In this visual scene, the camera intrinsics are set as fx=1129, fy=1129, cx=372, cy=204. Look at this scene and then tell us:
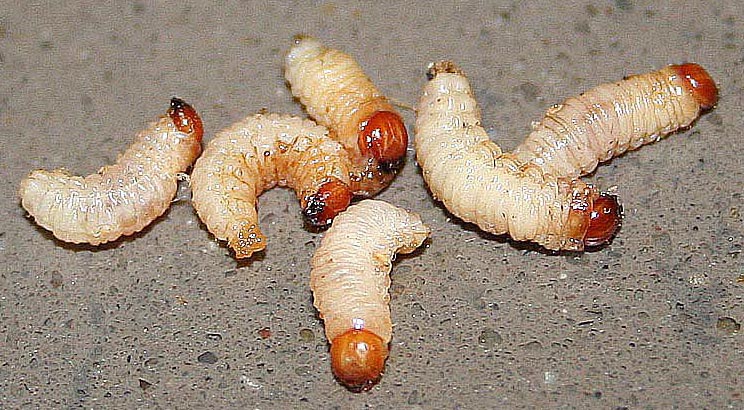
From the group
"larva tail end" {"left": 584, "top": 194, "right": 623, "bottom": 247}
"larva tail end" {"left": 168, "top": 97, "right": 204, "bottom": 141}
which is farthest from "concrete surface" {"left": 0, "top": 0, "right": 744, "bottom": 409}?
"larva tail end" {"left": 168, "top": 97, "right": 204, "bottom": 141}

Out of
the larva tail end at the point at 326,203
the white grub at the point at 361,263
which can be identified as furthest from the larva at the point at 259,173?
the white grub at the point at 361,263

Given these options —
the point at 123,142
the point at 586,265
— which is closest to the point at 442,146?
the point at 586,265

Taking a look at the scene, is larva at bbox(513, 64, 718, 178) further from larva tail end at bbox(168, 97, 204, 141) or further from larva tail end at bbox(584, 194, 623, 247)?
larva tail end at bbox(168, 97, 204, 141)

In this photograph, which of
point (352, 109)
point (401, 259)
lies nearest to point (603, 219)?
point (401, 259)

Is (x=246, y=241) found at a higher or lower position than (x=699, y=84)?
lower

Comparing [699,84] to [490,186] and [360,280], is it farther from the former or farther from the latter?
[360,280]

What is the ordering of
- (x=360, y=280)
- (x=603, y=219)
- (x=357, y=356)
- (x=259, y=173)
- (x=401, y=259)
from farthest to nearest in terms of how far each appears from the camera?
(x=259, y=173), (x=401, y=259), (x=603, y=219), (x=360, y=280), (x=357, y=356)
